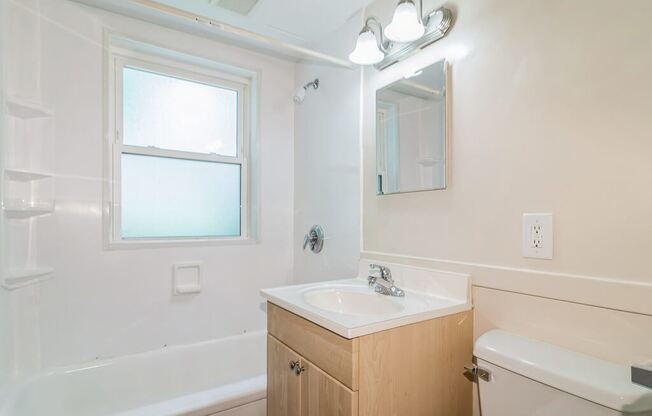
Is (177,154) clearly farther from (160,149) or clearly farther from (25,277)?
(25,277)

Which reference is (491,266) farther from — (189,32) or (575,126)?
(189,32)

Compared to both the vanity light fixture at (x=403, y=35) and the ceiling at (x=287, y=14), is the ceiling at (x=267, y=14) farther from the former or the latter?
the vanity light fixture at (x=403, y=35)

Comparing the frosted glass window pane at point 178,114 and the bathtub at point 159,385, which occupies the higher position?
the frosted glass window pane at point 178,114

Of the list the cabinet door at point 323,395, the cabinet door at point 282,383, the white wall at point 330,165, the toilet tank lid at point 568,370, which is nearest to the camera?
the toilet tank lid at point 568,370

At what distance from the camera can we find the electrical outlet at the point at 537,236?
951mm

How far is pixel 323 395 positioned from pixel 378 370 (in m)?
0.21

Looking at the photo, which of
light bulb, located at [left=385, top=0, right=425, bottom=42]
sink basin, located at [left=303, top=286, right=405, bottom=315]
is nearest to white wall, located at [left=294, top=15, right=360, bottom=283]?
sink basin, located at [left=303, top=286, right=405, bottom=315]

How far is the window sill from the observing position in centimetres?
176

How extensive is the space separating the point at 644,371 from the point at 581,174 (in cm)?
48

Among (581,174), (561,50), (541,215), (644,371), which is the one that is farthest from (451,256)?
(561,50)

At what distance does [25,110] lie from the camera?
4.79 ft

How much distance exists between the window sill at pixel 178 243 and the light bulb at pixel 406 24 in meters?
1.46

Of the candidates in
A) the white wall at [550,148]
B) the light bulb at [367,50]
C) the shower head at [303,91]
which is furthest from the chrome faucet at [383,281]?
the shower head at [303,91]

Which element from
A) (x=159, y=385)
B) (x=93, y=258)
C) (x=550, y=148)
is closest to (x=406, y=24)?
(x=550, y=148)
